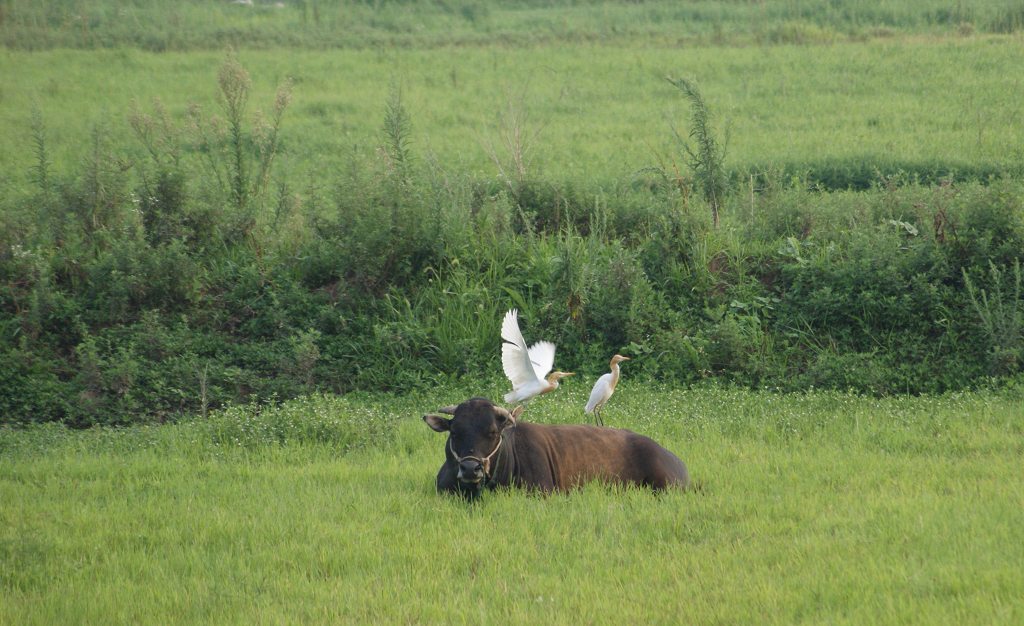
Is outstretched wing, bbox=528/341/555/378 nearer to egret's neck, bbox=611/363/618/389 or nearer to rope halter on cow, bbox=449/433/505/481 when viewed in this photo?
egret's neck, bbox=611/363/618/389

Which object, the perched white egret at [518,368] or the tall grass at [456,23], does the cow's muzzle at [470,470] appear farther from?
the tall grass at [456,23]

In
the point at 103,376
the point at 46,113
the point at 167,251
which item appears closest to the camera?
the point at 103,376

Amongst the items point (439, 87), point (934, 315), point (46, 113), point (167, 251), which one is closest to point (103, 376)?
A: point (167, 251)

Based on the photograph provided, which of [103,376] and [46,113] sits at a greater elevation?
[46,113]

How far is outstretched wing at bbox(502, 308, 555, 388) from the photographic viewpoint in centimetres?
901

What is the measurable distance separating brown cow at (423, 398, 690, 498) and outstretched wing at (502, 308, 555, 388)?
2.73 ft

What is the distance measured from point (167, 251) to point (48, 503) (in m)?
5.40

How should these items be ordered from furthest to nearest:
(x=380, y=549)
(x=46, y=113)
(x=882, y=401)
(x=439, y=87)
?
(x=439, y=87) < (x=46, y=113) < (x=882, y=401) < (x=380, y=549)

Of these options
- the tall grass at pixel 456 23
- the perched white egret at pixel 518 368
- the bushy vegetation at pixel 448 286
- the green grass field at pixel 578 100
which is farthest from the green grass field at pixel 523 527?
the tall grass at pixel 456 23

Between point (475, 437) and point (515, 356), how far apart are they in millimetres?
1542

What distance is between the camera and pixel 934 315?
11773 millimetres

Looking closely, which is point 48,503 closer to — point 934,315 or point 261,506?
point 261,506

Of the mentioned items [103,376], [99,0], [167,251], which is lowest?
[103,376]

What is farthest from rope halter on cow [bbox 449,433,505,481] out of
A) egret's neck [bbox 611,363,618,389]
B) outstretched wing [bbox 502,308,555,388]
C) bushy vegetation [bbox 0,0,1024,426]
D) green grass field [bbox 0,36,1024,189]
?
green grass field [bbox 0,36,1024,189]
